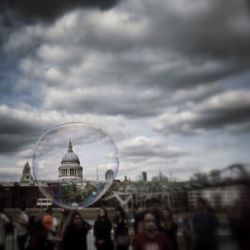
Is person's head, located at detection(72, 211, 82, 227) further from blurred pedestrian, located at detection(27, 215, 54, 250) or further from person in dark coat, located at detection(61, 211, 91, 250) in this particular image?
blurred pedestrian, located at detection(27, 215, 54, 250)

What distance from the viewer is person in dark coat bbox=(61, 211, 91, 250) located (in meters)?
8.06

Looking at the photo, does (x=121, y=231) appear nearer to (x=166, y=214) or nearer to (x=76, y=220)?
(x=76, y=220)

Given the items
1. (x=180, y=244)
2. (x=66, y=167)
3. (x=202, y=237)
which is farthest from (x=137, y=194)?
(x=202, y=237)

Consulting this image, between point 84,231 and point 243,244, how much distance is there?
11.6 feet

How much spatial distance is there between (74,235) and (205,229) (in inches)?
107

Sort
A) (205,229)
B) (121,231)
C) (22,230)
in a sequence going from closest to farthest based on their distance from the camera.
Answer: (205,229), (121,231), (22,230)

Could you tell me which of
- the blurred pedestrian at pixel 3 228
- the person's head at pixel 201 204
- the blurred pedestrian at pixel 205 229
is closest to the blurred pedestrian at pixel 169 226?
the blurred pedestrian at pixel 205 229

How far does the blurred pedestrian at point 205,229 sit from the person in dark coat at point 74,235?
239 centimetres

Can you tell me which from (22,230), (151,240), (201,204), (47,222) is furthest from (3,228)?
(151,240)

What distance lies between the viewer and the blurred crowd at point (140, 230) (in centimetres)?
593

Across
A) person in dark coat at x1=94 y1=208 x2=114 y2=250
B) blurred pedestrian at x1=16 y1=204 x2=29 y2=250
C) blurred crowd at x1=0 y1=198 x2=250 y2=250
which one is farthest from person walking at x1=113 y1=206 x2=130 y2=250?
blurred pedestrian at x1=16 y1=204 x2=29 y2=250

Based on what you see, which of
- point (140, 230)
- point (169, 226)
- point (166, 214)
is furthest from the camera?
point (166, 214)

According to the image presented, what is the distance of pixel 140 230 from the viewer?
6805 millimetres

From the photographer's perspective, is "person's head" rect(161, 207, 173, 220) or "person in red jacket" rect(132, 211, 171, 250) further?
"person's head" rect(161, 207, 173, 220)
